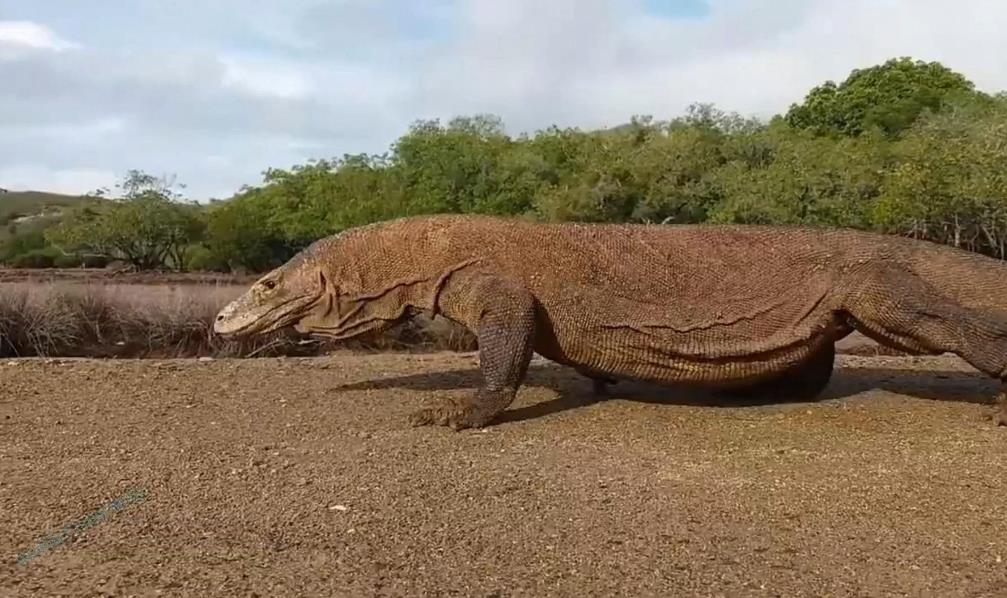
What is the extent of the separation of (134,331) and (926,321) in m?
12.0

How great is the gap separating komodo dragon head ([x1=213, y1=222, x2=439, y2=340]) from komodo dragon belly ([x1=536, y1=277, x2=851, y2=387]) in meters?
1.27

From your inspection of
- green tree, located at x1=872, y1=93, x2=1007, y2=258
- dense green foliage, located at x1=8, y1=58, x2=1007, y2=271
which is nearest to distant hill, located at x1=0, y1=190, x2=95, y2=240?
dense green foliage, located at x1=8, y1=58, x2=1007, y2=271

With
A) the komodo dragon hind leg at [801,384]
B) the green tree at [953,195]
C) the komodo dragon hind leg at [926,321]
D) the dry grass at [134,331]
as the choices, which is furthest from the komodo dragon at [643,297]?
the green tree at [953,195]

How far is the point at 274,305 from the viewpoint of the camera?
816cm

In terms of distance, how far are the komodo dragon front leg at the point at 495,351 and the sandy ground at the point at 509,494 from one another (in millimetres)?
178

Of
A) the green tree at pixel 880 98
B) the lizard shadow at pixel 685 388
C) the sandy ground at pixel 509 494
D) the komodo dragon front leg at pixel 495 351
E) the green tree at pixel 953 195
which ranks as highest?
the green tree at pixel 880 98

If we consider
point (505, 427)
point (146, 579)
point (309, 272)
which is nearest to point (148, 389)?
point (309, 272)

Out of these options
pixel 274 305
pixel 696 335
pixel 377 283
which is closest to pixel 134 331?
pixel 274 305

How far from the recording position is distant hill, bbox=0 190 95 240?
66.1 meters

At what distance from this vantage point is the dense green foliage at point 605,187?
1497 inches

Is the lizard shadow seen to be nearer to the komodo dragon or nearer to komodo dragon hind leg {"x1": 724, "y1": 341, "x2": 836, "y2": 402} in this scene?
komodo dragon hind leg {"x1": 724, "y1": 341, "x2": 836, "y2": 402}

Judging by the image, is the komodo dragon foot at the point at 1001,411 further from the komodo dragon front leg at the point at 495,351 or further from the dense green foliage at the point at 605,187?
the dense green foliage at the point at 605,187

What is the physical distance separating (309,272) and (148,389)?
93.3 inches

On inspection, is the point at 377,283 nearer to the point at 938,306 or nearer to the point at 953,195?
the point at 938,306
